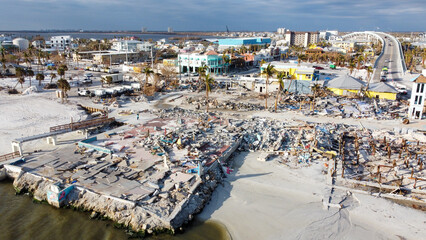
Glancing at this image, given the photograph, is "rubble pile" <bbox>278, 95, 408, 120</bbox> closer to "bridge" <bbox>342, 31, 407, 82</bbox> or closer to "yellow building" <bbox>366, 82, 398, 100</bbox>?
"yellow building" <bbox>366, 82, 398, 100</bbox>

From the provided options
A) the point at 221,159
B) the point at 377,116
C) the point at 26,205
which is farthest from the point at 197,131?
the point at 377,116

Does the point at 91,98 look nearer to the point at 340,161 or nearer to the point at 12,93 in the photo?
the point at 12,93

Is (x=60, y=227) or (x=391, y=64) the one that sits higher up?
(x=391, y=64)

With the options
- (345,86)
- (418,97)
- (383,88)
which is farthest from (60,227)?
(383,88)

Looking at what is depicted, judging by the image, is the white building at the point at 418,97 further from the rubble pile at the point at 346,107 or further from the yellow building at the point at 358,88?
the yellow building at the point at 358,88

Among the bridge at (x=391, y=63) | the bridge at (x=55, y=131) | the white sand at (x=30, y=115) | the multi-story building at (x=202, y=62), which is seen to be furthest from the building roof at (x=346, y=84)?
the white sand at (x=30, y=115)

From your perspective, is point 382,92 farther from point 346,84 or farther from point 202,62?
point 202,62

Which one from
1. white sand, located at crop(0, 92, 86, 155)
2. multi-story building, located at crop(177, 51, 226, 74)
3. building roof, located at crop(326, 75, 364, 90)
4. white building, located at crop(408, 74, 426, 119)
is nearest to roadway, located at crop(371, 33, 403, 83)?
building roof, located at crop(326, 75, 364, 90)
